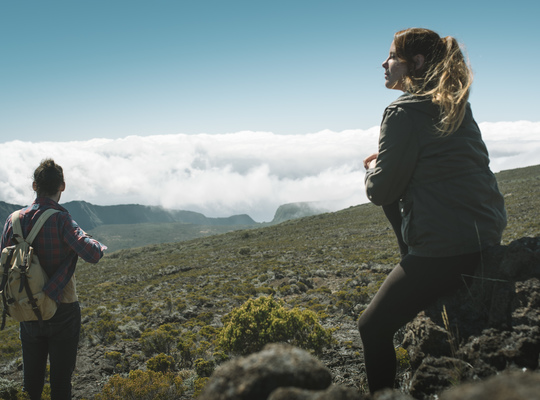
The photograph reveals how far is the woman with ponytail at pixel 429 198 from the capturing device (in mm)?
2164

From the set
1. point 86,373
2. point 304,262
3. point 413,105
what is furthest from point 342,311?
point 304,262

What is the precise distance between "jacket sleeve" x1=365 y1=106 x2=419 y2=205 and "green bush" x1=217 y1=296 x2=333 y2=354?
11.4 feet

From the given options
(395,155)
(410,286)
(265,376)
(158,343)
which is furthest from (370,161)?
(158,343)

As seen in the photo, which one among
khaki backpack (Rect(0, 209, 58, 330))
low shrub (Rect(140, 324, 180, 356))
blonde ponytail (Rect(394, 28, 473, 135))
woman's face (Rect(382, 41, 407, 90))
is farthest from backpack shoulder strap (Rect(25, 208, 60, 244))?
low shrub (Rect(140, 324, 180, 356))

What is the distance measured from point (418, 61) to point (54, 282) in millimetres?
3629

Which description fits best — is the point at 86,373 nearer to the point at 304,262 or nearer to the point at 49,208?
the point at 49,208

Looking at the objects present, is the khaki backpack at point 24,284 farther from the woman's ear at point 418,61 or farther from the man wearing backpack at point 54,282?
the woman's ear at point 418,61

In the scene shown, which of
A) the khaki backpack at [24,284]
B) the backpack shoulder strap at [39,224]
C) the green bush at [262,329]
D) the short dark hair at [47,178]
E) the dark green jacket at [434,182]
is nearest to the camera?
the dark green jacket at [434,182]

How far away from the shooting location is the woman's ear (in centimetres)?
251

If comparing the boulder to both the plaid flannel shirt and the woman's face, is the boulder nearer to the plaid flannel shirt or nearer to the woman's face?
the woman's face

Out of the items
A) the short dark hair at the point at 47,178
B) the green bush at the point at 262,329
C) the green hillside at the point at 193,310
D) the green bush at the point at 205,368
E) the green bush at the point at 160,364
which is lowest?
the green hillside at the point at 193,310

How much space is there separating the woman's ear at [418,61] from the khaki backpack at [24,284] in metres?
3.60

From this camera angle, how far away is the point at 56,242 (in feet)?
11.8

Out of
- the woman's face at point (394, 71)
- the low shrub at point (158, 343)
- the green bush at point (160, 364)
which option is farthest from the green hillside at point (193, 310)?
the woman's face at point (394, 71)
